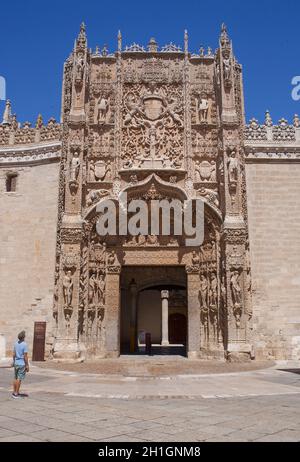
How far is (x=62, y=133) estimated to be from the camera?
1833 centimetres

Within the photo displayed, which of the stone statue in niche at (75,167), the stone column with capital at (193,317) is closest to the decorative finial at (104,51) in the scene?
the stone statue in niche at (75,167)

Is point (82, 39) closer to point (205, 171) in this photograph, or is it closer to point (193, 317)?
point (205, 171)

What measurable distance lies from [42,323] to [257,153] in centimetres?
1132

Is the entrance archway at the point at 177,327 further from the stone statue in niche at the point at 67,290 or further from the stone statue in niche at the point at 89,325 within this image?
the stone statue in niche at the point at 67,290

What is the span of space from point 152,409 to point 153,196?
1203cm

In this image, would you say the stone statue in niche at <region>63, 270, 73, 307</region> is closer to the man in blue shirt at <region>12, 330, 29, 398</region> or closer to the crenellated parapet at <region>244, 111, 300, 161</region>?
the man in blue shirt at <region>12, 330, 29, 398</region>

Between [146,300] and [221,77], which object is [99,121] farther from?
[146,300]

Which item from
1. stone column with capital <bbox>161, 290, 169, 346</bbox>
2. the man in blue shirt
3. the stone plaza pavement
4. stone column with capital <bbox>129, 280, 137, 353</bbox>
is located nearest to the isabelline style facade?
stone column with capital <bbox>129, 280, 137, 353</bbox>

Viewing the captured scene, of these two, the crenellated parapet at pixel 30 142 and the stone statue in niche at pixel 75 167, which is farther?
the crenellated parapet at pixel 30 142

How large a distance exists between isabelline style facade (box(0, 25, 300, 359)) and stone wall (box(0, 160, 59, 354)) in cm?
5

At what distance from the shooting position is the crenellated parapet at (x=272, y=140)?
18.1 metres

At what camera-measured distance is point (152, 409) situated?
6.55 m

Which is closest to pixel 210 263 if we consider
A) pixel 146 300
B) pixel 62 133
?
pixel 62 133

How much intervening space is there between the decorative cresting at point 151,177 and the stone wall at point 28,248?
0.81 m
